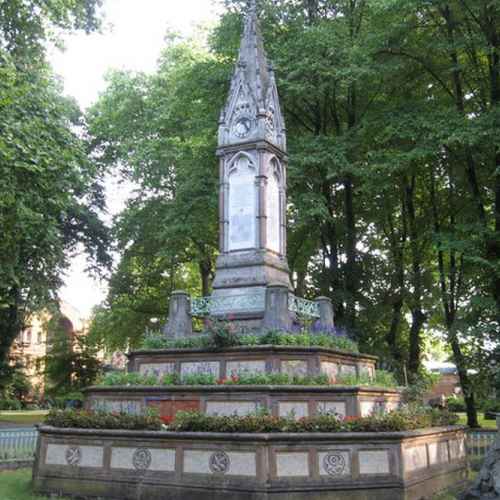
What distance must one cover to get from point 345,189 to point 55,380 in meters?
25.4

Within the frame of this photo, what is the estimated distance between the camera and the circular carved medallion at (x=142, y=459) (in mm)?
13000

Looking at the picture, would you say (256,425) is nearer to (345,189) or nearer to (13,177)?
(13,177)

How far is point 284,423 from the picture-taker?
40.9 feet

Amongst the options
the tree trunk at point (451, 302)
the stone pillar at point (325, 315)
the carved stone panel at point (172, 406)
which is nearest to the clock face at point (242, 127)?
the stone pillar at point (325, 315)

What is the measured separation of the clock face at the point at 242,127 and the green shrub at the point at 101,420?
9.19 metres

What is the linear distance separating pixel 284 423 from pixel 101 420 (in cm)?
424

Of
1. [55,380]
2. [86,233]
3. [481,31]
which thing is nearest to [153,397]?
[481,31]

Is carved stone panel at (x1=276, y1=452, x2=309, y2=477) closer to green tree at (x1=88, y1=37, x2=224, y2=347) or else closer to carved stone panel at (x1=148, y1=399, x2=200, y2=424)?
carved stone panel at (x1=148, y1=399, x2=200, y2=424)

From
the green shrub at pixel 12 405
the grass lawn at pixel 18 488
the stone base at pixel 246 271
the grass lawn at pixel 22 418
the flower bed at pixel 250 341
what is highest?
the stone base at pixel 246 271

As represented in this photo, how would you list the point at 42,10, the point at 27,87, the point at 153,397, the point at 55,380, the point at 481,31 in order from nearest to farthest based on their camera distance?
the point at 153,397 → the point at 27,87 → the point at 42,10 → the point at 481,31 → the point at 55,380

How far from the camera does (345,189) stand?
102 feet

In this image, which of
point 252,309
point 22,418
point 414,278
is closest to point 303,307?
point 252,309

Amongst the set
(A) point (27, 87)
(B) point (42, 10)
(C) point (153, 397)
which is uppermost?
(B) point (42, 10)

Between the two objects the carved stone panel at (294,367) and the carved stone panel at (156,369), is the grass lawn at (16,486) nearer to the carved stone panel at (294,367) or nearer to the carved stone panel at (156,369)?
the carved stone panel at (156,369)
